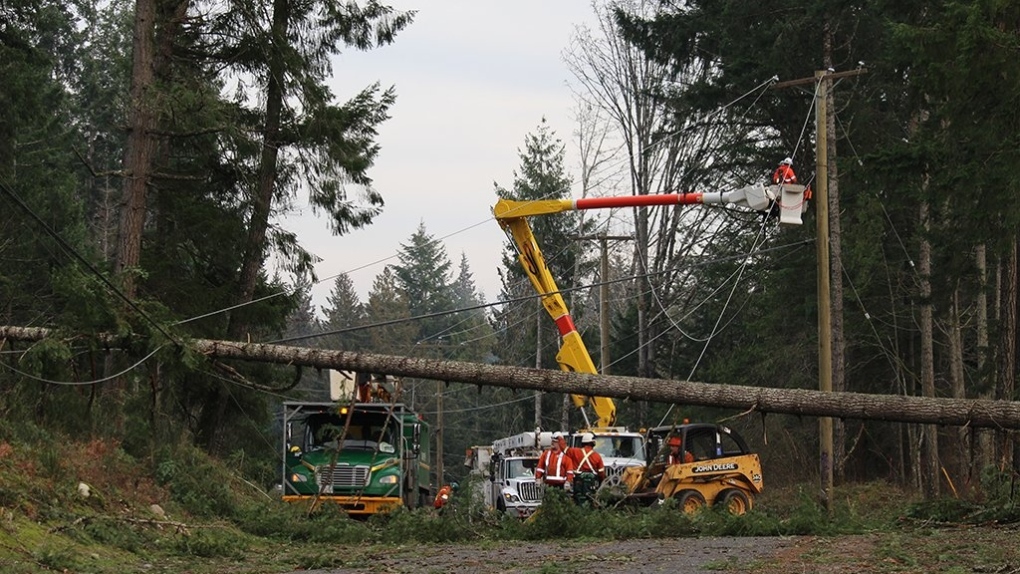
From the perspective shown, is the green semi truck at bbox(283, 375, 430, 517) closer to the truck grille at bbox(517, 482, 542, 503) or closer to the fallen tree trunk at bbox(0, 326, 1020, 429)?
the truck grille at bbox(517, 482, 542, 503)

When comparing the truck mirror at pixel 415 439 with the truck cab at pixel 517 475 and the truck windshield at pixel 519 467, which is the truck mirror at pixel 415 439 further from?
the truck windshield at pixel 519 467

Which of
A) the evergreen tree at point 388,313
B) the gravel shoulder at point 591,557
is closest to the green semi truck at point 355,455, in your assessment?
the gravel shoulder at point 591,557

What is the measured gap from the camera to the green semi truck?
24.8 meters

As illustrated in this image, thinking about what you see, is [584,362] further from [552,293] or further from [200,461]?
[200,461]

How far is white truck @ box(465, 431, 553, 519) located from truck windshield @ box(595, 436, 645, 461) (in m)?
1.16

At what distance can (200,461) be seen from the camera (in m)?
23.2

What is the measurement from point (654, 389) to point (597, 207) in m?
8.87

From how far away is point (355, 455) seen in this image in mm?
25422

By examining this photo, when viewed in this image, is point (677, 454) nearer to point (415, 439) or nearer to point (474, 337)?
point (415, 439)

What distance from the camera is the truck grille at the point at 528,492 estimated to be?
2750 centimetres

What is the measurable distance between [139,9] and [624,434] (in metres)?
13.6

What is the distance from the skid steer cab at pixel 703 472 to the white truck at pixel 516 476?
2785mm

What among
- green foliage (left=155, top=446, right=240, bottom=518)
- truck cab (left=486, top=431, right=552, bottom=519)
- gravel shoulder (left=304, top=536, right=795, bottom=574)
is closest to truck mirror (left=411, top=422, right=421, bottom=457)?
truck cab (left=486, top=431, right=552, bottom=519)

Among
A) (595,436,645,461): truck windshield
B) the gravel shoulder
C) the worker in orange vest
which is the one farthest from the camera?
(595,436,645,461): truck windshield
